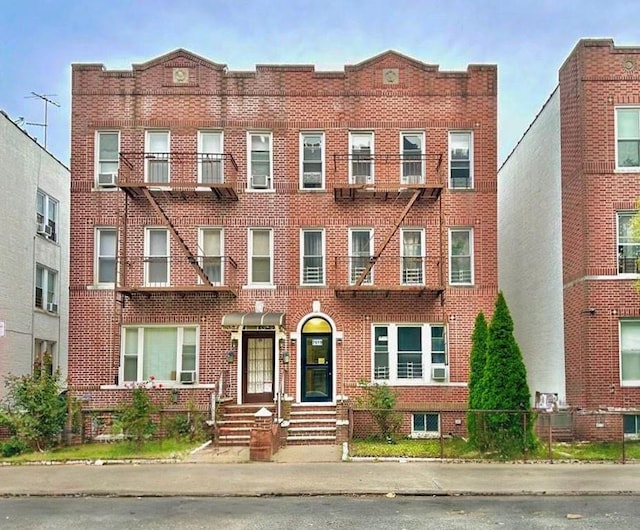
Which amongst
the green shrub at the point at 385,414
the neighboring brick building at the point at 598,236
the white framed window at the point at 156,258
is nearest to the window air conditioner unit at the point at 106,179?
the white framed window at the point at 156,258

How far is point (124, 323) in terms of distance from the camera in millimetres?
22688

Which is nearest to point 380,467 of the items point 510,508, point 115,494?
point 510,508

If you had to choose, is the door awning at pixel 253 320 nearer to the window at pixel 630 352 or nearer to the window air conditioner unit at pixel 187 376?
the window air conditioner unit at pixel 187 376

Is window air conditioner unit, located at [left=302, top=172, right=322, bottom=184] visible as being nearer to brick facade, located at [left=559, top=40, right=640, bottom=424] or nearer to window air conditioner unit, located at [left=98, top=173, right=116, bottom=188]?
window air conditioner unit, located at [left=98, top=173, right=116, bottom=188]

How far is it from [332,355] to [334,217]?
3915 millimetres

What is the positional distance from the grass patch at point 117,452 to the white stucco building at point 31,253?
4105 mm

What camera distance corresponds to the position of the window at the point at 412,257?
2281 cm

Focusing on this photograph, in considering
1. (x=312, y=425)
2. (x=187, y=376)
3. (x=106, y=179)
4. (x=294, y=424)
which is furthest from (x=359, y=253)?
(x=106, y=179)

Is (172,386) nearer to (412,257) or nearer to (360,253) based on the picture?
(360,253)

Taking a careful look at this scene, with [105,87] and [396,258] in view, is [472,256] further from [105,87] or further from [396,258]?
[105,87]

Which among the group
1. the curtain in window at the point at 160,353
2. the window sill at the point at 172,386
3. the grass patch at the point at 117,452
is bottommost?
the grass patch at the point at 117,452

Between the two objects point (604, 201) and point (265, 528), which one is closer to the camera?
point (265, 528)

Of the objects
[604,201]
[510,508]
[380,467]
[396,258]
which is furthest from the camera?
[396,258]

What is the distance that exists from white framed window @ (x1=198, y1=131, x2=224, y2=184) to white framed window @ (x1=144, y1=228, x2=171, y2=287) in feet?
6.42
